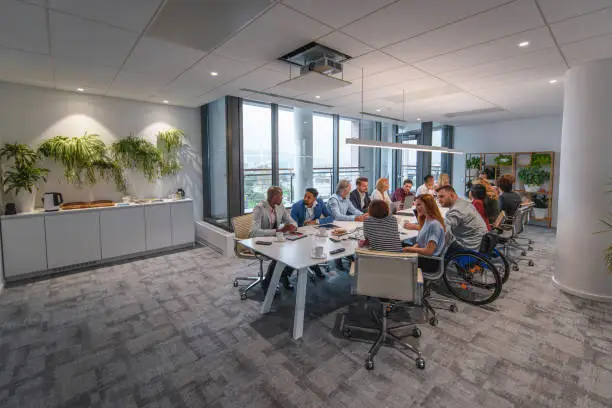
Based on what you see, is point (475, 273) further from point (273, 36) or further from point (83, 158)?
point (83, 158)

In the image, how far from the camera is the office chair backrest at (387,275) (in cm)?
240

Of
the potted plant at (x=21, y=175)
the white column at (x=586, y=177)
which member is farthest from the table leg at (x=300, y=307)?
the potted plant at (x=21, y=175)

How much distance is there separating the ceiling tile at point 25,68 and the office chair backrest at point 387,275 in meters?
4.01

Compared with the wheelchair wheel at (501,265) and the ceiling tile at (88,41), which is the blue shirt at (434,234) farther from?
the ceiling tile at (88,41)

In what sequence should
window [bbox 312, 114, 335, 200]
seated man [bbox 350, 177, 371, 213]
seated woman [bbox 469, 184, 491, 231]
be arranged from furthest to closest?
window [bbox 312, 114, 335, 200], seated man [bbox 350, 177, 371, 213], seated woman [bbox 469, 184, 491, 231]

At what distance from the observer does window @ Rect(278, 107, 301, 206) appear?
640cm

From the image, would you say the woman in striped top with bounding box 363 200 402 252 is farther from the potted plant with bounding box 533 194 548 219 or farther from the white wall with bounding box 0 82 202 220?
the potted plant with bounding box 533 194 548 219

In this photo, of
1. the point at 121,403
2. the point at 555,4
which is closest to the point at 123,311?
the point at 121,403

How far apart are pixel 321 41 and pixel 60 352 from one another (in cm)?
368

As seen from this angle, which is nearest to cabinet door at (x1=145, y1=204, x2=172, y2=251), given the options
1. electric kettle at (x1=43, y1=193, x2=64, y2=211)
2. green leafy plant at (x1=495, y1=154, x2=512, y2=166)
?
electric kettle at (x1=43, y1=193, x2=64, y2=211)

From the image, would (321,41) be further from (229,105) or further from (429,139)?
(429,139)

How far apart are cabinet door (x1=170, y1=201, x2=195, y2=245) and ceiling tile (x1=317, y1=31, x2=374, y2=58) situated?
4081 mm

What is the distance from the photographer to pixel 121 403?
2172 mm

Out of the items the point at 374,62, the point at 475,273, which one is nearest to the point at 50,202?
the point at 374,62
